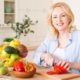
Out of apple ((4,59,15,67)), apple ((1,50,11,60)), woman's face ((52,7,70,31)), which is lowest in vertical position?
apple ((4,59,15,67))

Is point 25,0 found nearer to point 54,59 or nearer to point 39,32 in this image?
point 39,32

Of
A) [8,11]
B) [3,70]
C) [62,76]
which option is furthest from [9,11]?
[62,76]

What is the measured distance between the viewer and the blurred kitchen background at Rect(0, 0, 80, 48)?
14.0 feet

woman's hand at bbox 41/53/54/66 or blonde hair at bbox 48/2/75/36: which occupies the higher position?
blonde hair at bbox 48/2/75/36

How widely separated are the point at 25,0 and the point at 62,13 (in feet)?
7.84

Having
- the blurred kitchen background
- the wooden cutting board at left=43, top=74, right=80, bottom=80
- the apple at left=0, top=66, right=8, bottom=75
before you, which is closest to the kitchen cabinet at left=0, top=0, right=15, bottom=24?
the blurred kitchen background

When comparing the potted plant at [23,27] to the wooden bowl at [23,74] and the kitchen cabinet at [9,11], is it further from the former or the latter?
the wooden bowl at [23,74]

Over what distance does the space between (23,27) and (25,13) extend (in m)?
0.32

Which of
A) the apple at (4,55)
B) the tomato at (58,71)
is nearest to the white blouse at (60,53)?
the tomato at (58,71)

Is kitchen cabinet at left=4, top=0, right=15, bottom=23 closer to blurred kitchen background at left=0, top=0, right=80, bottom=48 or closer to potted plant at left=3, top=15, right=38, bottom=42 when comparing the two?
blurred kitchen background at left=0, top=0, right=80, bottom=48

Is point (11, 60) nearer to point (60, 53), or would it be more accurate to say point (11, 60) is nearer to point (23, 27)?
point (60, 53)

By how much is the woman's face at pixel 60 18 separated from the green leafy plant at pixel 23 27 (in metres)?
2.05

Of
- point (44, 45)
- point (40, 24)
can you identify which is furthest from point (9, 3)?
point (44, 45)

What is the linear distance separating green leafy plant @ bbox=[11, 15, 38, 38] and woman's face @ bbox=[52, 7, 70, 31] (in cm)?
205
